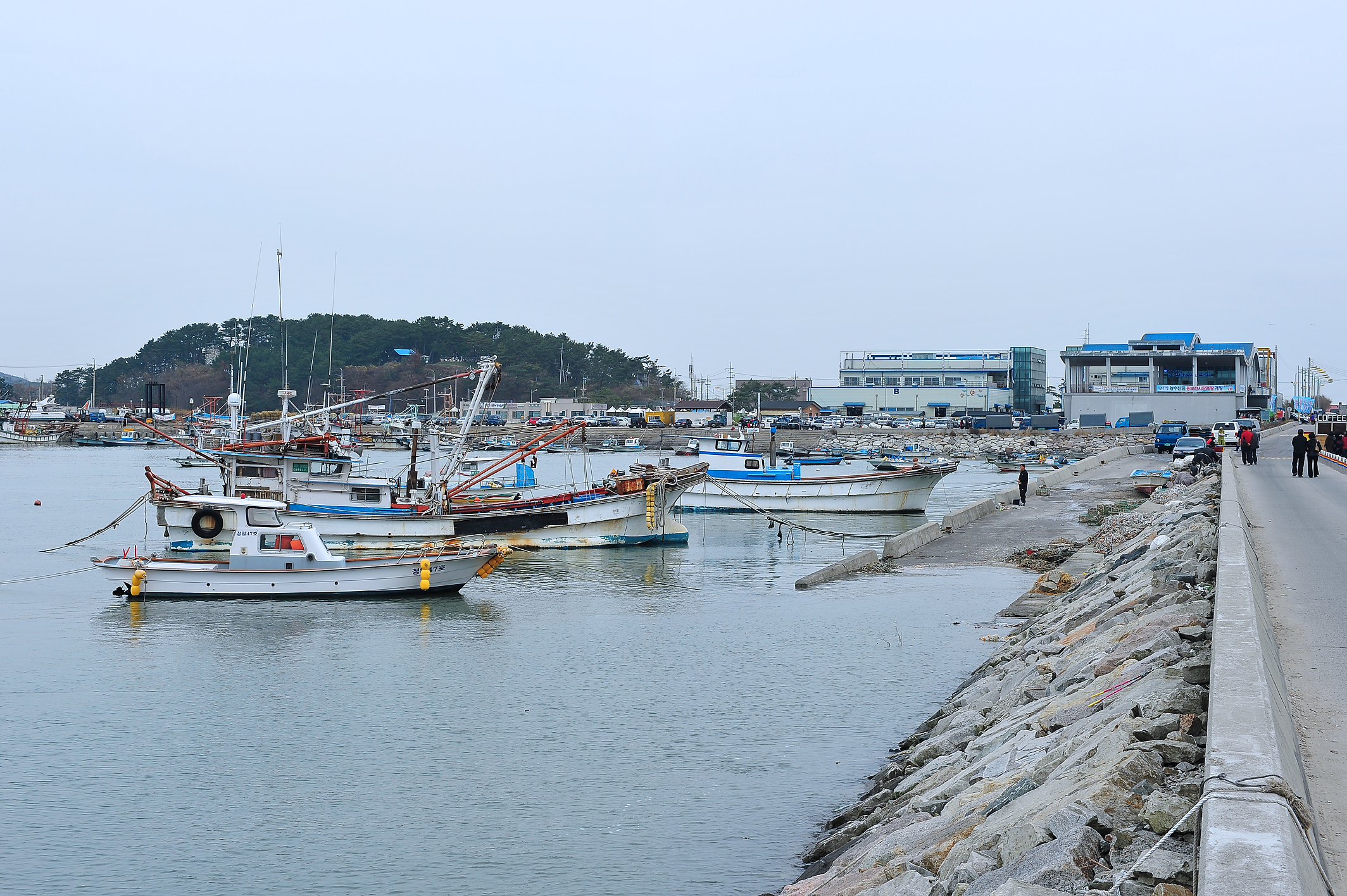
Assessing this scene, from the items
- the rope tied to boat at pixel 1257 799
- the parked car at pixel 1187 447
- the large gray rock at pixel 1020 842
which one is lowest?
the large gray rock at pixel 1020 842

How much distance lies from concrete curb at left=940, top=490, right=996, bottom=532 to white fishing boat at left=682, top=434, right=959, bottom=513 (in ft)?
31.0

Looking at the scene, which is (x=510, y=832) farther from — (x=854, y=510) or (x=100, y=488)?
(x=100, y=488)

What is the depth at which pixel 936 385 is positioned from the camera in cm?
15275

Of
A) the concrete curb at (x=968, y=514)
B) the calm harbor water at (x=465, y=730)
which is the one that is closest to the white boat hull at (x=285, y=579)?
the calm harbor water at (x=465, y=730)

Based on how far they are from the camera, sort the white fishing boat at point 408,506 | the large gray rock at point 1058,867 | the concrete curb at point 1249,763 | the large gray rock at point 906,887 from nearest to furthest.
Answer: the concrete curb at point 1249,763
the large gray rock at point 1058,867
the large gray rock at point 906,887
the white fishing boat at point 408,506

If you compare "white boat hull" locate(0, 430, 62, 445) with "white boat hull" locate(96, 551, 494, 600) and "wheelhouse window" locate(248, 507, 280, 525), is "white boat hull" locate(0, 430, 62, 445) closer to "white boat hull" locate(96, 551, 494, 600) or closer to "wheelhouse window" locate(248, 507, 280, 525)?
"wheelhouse window" locate(248, 507, 280, 525)

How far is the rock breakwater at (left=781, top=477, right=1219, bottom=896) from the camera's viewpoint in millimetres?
5953

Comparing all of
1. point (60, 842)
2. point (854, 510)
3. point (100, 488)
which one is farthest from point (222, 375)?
point (60, 842)

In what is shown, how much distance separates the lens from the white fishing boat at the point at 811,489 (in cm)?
5297

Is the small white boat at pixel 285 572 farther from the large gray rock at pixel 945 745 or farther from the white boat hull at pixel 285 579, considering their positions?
the large gray rock at pixel 945 745

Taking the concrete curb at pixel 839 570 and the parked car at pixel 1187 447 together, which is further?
the parked car at pixel 1187 447

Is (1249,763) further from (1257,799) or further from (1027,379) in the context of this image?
(1027,379)

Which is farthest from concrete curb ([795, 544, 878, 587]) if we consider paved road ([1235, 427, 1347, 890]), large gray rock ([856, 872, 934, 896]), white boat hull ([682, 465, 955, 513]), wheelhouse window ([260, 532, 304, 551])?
large gray rock ([856, 872, 934, 896])

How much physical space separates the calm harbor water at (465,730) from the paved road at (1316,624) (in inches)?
197
